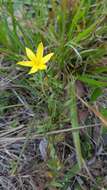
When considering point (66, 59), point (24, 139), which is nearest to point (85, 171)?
point (24, 139)

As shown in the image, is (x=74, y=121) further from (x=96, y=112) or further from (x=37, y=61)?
(x=37, y=61)

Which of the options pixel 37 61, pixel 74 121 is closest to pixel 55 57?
pixel 37 61

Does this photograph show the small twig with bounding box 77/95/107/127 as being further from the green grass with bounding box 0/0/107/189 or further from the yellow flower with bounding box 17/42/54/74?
the yellow flower with bounding box 17/42/54/74

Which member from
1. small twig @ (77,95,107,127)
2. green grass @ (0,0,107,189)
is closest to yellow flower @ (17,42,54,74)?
green grass @ (0,0,107,189)

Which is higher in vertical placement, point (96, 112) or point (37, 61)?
point (37, 61)

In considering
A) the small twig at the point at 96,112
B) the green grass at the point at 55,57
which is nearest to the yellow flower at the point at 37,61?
the green grass at the point at 55,57

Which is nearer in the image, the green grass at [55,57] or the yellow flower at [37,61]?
A: the yellow flower at [37,61]

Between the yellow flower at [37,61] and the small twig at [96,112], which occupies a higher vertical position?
the yellow flower at [37,61]

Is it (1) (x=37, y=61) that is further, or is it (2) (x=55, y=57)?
(2) (x=55, y=57)

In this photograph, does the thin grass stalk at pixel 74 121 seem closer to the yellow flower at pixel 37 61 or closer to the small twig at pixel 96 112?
the small twig at pixel 96 112
